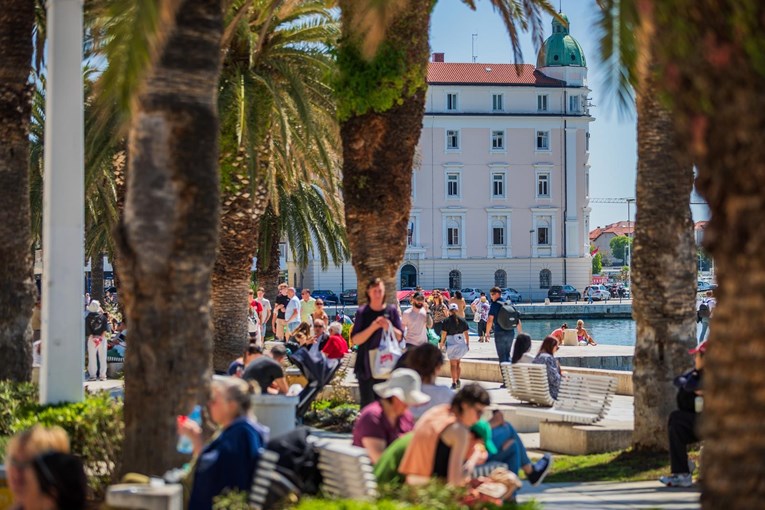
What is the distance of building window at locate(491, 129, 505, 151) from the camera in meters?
93.4

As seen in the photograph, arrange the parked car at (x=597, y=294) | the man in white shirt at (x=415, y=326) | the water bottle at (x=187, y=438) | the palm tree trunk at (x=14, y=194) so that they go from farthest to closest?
the parked car at (x=597, y=294) → the man in white shirt at (x=415, y=326) → the palm tree trunk at (x=14, y=194) → the water bottle at (x=187, y=438)

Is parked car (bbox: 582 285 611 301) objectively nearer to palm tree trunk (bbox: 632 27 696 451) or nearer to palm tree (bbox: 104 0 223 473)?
palm tree trunk (bbox: 632 27 696 451)

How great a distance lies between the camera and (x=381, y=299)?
1292 centimetres

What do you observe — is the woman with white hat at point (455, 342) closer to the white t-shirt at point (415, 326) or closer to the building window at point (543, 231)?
the white t-shirt at point (415, 326)

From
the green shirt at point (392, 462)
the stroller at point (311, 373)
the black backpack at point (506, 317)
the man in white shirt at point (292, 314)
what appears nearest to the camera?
the green shirt at point (392, 462)

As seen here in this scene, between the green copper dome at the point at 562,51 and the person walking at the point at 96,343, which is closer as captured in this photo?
the person walking at the point at 96,343

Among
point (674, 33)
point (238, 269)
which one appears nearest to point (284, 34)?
point (238, 269)

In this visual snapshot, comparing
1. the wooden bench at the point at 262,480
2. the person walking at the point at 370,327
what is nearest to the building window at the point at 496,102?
the person walking at the point at 370,327

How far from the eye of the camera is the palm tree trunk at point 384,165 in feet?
50.4

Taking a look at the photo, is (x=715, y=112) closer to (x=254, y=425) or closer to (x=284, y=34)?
(x=254, y=425)

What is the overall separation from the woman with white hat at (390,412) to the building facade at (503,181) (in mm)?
82580

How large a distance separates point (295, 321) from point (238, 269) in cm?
452

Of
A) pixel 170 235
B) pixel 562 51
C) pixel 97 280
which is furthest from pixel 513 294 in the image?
pixel 170 235

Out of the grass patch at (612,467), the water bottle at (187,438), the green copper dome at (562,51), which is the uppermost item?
the green copper dome at (562,51)
